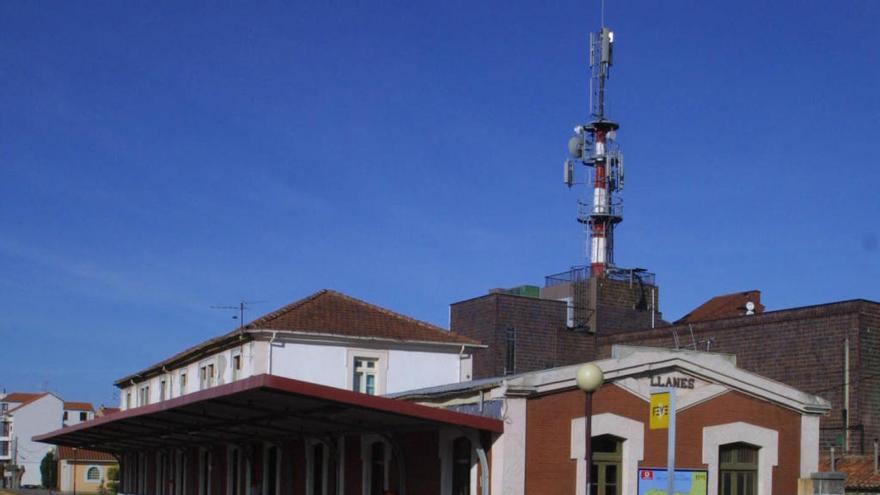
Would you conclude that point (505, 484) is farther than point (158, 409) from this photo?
No

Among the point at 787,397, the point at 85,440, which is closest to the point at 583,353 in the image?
the point at 85,440

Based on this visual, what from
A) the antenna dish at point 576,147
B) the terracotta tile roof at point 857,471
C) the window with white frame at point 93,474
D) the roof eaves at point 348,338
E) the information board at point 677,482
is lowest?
the window with white frame at point 93,474

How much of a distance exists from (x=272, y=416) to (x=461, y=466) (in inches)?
157

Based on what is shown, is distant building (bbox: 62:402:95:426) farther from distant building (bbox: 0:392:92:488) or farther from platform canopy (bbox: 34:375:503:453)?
platform canopy (bbox: 34:375:503:453)

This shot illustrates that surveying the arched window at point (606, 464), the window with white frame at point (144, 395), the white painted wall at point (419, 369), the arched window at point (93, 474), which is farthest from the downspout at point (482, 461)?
the arched window at point (93, 474)

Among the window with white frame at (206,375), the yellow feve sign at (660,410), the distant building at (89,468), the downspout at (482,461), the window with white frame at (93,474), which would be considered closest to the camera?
the yellow feve sign at (660,410)

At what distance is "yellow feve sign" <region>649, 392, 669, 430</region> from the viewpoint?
1605 cm

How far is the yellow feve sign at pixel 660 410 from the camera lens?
52.6 feet

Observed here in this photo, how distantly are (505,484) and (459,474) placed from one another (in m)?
1.75

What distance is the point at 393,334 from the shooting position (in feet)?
112

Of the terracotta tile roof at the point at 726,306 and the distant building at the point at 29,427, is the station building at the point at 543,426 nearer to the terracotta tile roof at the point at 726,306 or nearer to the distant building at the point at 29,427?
the terracotta tile roof at the point at 726,306

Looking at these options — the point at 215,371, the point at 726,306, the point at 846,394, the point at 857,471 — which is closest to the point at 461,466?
the point at 857,471

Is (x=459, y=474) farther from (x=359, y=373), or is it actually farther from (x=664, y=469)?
(x=359, y=373)

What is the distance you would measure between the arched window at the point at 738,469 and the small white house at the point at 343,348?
1502 cm
